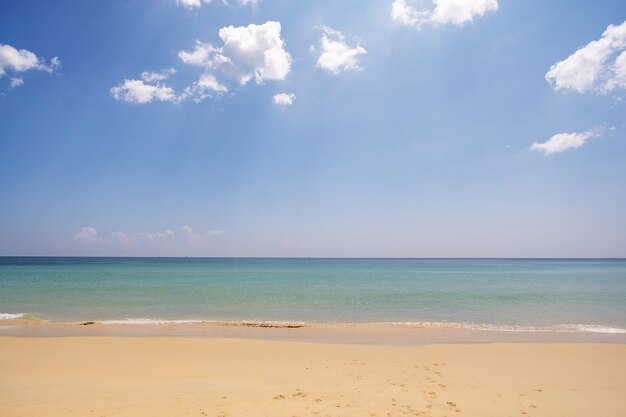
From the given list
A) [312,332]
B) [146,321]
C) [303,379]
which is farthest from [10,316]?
[303,379]

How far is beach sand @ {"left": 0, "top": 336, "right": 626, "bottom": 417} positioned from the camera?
24.3 feet

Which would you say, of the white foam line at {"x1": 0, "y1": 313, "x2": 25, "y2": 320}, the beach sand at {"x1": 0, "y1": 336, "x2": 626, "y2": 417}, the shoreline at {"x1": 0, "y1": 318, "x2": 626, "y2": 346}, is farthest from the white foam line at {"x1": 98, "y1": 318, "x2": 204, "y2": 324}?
the white foam line at {"x1": 0, "y1": 313, "x2": 25, "y2": 320}

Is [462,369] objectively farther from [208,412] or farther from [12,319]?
[12,319]

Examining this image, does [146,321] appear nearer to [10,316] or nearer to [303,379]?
[10,316]

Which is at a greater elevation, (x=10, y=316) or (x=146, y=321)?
(x=10, y=316)

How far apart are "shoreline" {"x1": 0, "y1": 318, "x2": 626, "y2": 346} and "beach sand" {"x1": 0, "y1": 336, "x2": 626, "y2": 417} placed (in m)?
1.29

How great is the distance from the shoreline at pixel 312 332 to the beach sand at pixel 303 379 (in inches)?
50.7

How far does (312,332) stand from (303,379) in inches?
278

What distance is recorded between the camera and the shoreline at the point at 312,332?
14.6m

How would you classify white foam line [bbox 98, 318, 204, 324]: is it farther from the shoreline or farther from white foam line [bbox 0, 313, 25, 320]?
white foam line [bbox 0, 313, 25, 320]

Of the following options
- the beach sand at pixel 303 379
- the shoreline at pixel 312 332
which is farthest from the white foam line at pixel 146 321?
the beach sand at pixel 303 379

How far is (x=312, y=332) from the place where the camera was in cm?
1614

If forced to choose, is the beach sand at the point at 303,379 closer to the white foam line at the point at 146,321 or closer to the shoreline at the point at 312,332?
the shoreline at the point at 312,332

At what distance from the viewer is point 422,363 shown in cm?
1089
